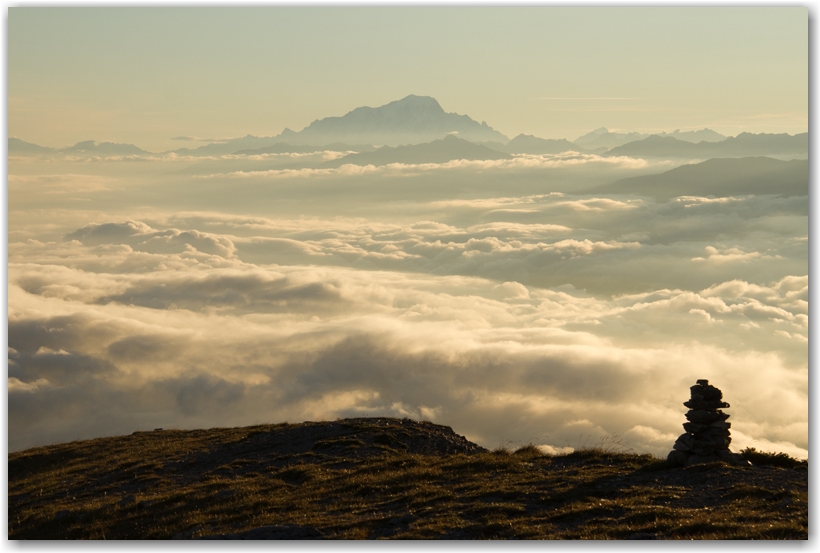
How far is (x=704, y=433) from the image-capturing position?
2391cm

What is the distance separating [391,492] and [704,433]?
10.8m

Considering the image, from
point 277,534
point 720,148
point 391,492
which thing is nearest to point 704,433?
point 391,492

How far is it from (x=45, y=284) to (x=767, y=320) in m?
112

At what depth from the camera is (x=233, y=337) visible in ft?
440

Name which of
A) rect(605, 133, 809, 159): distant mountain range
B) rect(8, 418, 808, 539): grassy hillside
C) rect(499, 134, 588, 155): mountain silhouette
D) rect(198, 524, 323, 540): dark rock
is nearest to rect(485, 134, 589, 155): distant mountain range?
rect(499, 134, 588, 155): mountain silhouette

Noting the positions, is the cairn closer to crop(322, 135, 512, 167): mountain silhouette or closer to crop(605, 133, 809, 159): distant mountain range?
crop(605, 133, 809, 159): distant mountain range

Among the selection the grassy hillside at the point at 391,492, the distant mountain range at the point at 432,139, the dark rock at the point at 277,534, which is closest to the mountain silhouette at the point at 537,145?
the distant mountain range at the point at 432,139

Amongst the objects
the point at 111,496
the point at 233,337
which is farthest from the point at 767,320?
the point at 111,496

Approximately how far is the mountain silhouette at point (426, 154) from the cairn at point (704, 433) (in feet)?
323

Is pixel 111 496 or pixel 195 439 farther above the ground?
pixel 195 439

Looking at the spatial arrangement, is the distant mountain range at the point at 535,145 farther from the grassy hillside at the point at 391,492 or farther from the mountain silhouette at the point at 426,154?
the grassy hillside at the point at 391,492

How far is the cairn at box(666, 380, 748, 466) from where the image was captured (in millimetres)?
23500

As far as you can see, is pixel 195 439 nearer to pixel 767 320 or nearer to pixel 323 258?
pixel 767 320

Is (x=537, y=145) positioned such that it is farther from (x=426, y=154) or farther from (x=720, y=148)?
(x=720, y=148)
